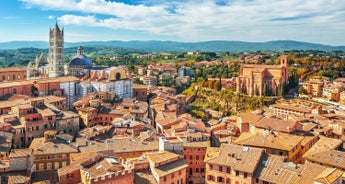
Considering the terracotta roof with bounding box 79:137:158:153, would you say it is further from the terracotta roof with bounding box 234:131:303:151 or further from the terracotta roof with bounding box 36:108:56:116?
the terracotta roof with bounding box 234:131:303:151

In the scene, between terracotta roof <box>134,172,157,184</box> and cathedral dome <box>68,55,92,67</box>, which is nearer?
terracotta roof <box>134,172,157,184</box>

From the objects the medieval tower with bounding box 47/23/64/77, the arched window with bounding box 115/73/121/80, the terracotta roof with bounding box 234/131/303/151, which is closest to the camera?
the terracotta roof with bounding box 234/131/303/151

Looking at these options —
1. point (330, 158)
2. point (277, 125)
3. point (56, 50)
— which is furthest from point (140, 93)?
point (330, 158)

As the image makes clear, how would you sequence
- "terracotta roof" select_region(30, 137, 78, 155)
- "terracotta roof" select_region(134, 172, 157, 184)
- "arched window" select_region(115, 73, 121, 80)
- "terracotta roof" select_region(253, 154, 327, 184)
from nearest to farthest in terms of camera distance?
"terracotta roof" select_region(134, 172, 157, 184) → "terracotta roof" select_region(253, 154, 327, 184) → "terracotta roof" select_region(30, 137, 78, 155) → "arched window" select_region(115, 73, 121, 80)

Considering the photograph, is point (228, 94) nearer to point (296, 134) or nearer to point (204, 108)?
point (204, 108)

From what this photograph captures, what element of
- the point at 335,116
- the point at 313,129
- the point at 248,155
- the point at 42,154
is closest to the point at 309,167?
the point at 248,155

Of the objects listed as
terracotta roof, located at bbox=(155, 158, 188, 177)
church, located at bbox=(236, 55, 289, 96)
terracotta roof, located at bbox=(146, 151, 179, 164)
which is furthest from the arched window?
terracotta roof, located at bbox=(155, 158, 188, 177)
